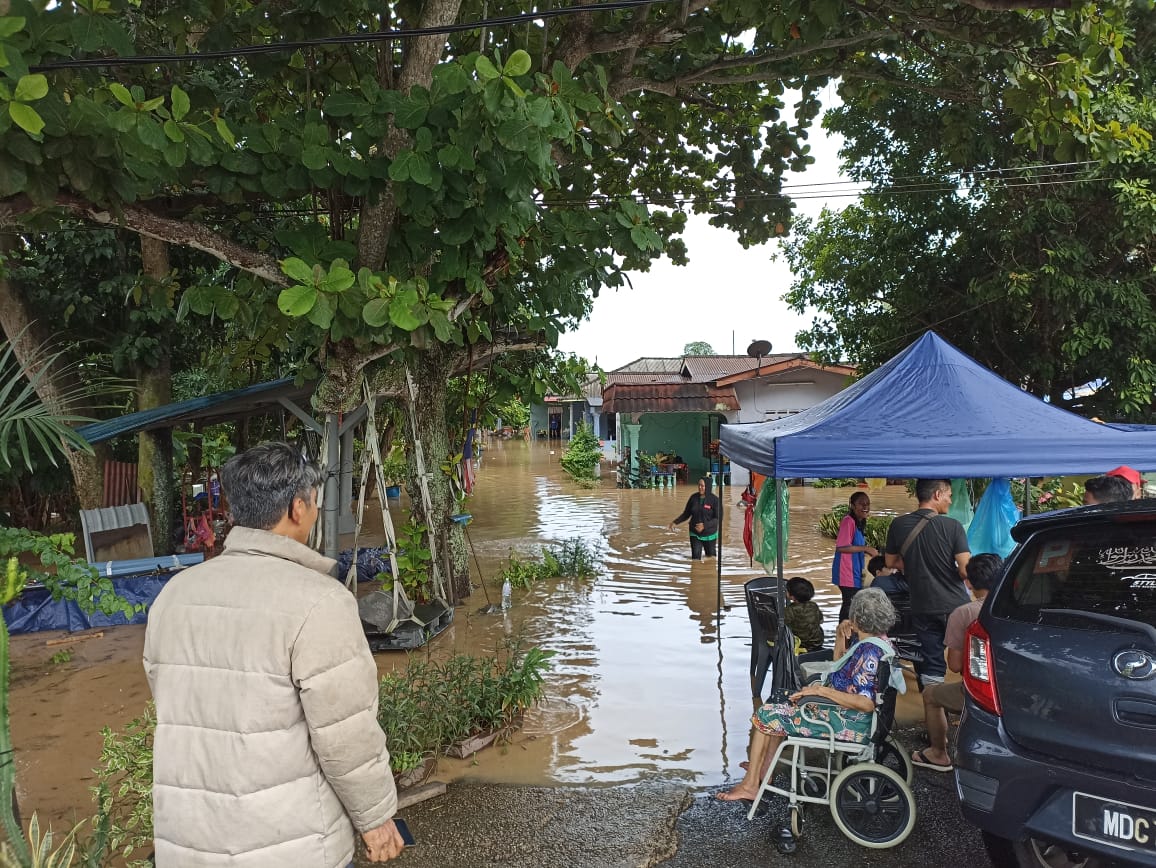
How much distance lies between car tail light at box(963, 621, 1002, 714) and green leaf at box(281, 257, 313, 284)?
4345 millimetres

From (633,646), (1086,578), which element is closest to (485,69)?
(1086,578)

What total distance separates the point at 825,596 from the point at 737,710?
456 cm

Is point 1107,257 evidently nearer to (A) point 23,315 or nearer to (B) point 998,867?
(B) point 998,867

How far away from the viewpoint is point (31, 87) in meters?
3.79

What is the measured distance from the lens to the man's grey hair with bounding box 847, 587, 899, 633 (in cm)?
422

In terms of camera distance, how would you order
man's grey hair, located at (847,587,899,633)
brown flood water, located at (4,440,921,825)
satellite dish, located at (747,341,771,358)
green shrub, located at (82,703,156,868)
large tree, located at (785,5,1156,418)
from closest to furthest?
green shrub, located at (82,703,156,868) → man's grey hair, located at (847,587,899,633) → brown flood water, located at (4,440,921,825) → large tree, located at (785,5,1156,418) → satellite dish, located at (747,341,771,358)

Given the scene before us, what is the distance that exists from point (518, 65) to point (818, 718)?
3851mm

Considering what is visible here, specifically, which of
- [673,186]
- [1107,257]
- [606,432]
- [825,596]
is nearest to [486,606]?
[825,596]

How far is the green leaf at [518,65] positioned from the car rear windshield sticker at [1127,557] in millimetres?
3642

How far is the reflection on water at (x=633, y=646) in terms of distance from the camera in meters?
5.30

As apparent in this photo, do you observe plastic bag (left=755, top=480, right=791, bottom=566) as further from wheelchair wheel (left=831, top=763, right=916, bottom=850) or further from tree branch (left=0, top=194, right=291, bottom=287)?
tree branch (left=0, top=194, right=291, bottom=287)

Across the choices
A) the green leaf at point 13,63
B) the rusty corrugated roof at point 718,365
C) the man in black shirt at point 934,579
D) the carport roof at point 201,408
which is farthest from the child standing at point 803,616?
the rusty corrugated roof at point 718,365

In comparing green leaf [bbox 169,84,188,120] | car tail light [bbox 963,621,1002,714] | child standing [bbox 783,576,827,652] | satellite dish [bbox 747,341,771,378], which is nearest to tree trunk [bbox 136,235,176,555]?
green leaf [bbox 169,84,188,120]

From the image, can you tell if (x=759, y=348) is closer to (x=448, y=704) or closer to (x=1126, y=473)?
(x=1126, y=473)
